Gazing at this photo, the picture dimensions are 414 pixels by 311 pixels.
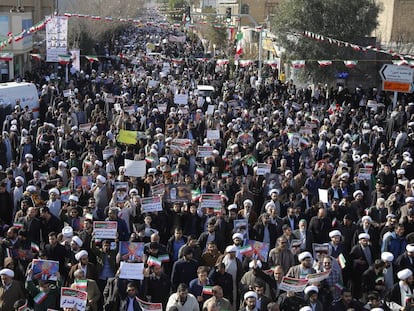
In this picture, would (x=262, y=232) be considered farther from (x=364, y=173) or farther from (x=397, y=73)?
(x=397, y=73)

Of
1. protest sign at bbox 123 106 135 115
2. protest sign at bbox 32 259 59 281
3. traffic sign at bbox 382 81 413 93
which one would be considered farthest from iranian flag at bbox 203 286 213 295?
traffic sign at bbox 382 81 413 93

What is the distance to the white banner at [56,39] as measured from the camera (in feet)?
85.1

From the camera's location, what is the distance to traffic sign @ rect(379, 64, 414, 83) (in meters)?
23.0

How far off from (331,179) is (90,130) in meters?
6.60

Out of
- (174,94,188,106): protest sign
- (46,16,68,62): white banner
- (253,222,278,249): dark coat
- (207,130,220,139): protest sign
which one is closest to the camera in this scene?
(253,222,278,249): dark coat

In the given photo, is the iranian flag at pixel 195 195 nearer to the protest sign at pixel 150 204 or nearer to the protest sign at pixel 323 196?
the protest sign at pixel 150 204

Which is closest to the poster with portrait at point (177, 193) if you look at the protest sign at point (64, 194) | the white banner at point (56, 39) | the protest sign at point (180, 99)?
the protest sign at point (64, 194)

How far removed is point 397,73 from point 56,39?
42.0 ft

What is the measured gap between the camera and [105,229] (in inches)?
382

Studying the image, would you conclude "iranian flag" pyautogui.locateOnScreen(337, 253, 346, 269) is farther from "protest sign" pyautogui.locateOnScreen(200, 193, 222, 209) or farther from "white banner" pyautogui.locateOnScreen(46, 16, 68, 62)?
"white banner" pyautogui.locateOnScreen(46, 16, 68, 62)

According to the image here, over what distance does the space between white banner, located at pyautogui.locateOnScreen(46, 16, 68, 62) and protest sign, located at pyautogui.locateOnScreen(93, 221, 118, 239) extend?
1748 centimetres

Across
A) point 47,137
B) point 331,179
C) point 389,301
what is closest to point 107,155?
point 47,137

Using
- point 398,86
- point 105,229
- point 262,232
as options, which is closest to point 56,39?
point 398,86

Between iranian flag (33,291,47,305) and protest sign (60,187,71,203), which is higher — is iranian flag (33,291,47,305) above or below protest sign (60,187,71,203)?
below
